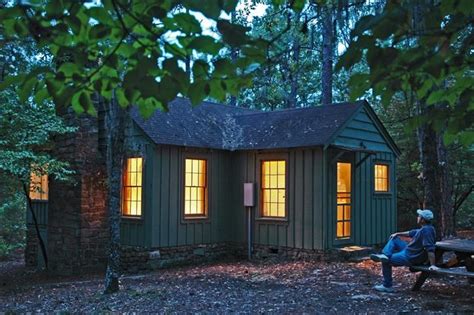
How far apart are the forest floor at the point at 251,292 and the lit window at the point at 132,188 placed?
6.00ft

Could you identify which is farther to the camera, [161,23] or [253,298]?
[253,298]

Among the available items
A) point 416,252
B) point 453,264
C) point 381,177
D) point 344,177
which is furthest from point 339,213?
point 416,252

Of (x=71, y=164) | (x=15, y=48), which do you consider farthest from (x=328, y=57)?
(x=15, y=48)

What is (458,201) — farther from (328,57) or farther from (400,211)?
(328,57)

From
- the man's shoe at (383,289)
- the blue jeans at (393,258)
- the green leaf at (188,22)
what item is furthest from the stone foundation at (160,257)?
the green leaf at (188,22)

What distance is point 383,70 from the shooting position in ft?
6.95

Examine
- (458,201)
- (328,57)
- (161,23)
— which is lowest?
(458,201)

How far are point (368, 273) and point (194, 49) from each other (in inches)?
356

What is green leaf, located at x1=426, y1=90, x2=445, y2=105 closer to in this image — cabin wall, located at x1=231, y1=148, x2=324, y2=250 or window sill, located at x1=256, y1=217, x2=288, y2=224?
cabin wall, located at x1=231, y1=148, x2=324, y2=250

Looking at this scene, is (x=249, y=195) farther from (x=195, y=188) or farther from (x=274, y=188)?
(x=195, y=188)

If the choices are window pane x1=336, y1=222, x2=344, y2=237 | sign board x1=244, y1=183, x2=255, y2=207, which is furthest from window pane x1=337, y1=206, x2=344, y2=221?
sign board x1=244, y1=183, x2=255, y2=207

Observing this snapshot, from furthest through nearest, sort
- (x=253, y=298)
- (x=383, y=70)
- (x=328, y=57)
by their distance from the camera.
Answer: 1. (x=328, y=57)
2. (x=253, y=298)
3. (x=383, y=70)

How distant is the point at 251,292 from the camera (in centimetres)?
879

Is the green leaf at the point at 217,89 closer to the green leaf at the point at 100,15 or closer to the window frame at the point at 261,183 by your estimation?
the green leaf at the point at 100,15
